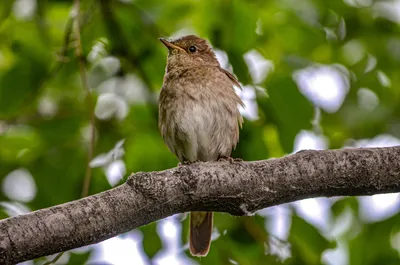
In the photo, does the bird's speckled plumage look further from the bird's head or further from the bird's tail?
the bird's tail

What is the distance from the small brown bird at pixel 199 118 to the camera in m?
4.56

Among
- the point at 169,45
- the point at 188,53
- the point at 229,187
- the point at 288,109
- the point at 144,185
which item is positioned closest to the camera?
the point at 144,185

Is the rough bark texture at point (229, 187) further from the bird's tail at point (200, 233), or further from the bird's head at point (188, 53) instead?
the bird's head at point (188, 53)

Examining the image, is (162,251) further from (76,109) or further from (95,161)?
(76,109)

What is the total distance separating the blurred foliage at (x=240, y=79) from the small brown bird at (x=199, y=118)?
0.62ft

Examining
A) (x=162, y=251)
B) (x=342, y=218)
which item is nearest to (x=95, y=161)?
(x=162, y=251)

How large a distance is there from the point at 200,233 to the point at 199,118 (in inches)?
30.8

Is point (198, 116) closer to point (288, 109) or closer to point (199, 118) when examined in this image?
point (199, 118)

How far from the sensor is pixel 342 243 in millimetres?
5078

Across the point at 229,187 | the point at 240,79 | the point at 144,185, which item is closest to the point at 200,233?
the point at 240,79

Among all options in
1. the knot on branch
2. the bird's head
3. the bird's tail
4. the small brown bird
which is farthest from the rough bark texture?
the bird's head

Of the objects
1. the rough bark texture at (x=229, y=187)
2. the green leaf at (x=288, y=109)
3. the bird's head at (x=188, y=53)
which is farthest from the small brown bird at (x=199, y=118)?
the rough bark texture at (x=229, y=187)

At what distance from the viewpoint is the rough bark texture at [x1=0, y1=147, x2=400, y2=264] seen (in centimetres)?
260

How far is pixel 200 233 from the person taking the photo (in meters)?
4.55
